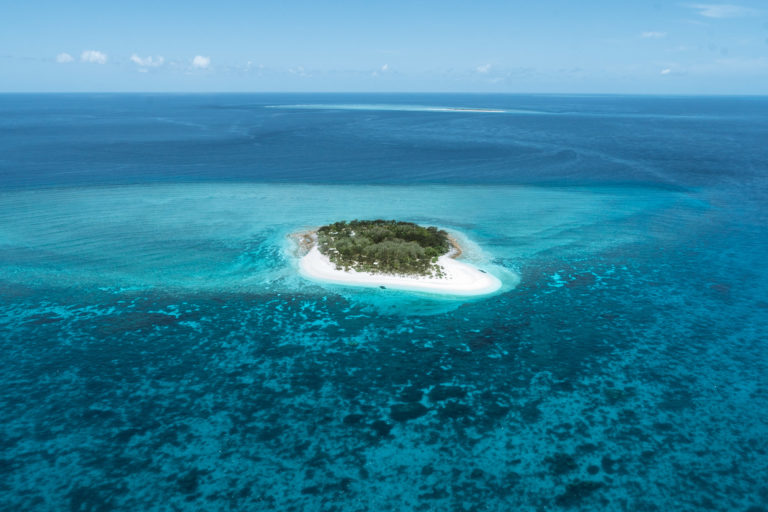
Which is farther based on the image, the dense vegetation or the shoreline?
the dense vegetation

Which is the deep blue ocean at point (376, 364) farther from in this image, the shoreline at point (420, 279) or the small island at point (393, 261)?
the small island at point (393, 261)

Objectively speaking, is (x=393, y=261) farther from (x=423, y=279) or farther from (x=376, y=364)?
(x=376, y=364)

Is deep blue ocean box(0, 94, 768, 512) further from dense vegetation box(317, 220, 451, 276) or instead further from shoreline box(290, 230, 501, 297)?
dense vegetation box(317, 220, 451, 276)

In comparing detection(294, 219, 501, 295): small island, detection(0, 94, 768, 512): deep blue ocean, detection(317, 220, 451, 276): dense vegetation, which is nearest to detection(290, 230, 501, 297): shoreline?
detection(294, 219, 501, 295): small island

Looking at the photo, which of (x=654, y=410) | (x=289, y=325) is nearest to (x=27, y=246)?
(x=289, y=325)

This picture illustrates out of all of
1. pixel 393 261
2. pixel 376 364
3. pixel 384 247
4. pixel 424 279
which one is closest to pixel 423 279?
pixel 424 279

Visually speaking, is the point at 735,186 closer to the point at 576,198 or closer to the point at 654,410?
the point at 576,198
